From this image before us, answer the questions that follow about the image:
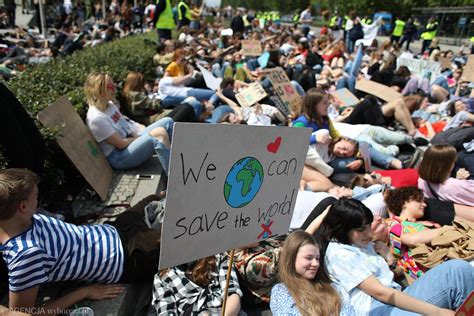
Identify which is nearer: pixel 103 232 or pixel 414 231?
pixel 103 232

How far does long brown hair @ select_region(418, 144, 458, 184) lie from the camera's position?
3.96m

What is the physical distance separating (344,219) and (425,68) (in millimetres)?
10558

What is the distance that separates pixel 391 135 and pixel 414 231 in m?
3.03

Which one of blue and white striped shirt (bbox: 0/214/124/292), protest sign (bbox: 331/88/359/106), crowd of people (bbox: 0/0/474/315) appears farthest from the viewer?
protest sign (bbox: 331/88/359/106)

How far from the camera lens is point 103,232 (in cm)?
259

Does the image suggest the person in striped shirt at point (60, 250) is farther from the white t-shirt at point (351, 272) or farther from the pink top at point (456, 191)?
the pink top at point (456, 191)

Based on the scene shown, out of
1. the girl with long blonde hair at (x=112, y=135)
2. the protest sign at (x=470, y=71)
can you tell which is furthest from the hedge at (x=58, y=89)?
the protest sign at (x=470, y=71)

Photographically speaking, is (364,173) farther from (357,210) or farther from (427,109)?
(427,109)

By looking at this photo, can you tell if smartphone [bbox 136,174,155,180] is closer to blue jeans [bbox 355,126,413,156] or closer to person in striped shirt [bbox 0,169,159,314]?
person in striped shirt [bbox 0,169,159,314]

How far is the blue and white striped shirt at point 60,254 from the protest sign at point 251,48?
→ 9.71 meters

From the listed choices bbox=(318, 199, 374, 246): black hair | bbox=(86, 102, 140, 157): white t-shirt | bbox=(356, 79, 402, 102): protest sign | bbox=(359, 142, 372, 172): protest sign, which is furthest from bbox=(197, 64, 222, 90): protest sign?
bbox=(318, 199, 374, 246): black hair

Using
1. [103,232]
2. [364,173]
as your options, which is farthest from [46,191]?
[364,173]

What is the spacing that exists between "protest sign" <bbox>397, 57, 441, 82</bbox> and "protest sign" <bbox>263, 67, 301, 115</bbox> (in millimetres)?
5054

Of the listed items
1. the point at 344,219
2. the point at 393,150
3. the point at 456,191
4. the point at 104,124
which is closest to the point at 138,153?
the point at 104,124
